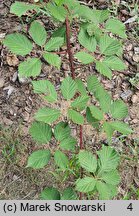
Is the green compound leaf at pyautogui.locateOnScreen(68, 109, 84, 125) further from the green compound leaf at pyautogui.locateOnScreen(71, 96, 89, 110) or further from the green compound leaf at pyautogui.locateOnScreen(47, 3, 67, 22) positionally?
the green compound leaf at pyautogui.locateOnScreen(47, 3, 67, 22)

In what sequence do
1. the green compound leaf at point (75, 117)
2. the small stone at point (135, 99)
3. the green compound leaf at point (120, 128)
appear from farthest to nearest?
the small stone at point (135, 99)
the green compound leaf at point (120, 128)
the green compound leaf at point (75, 117)

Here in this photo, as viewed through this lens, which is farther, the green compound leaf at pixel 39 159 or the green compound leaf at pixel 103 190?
the green compound leaf at pixel 39 159

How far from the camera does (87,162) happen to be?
5.88 ft

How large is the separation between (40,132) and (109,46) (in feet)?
1.74

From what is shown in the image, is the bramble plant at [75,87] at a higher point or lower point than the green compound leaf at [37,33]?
lower

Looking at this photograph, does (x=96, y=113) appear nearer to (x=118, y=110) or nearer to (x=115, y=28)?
(x=118, y=110)

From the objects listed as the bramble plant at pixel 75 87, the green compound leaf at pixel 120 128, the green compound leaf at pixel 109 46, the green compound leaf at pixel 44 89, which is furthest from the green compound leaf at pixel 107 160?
the green compound leaf at pixel 109 46

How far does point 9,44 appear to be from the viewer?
1.74 meters

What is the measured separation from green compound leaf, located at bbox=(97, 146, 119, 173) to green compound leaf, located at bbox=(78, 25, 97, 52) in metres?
0.49

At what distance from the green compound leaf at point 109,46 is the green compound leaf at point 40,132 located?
46 centimetres

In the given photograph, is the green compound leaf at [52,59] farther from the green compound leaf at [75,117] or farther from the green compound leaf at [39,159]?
the green compound leaf at [39,159]

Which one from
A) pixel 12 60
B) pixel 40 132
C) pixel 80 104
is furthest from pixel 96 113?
pixel 12 60

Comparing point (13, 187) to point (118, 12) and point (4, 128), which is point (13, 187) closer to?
point (4, 128)

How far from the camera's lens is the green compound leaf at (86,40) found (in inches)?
71.3
